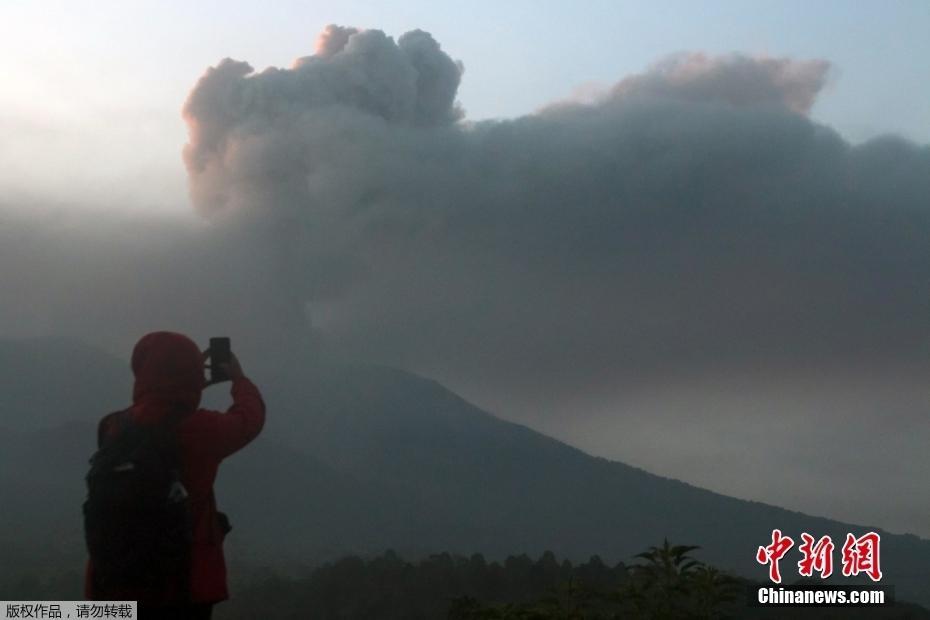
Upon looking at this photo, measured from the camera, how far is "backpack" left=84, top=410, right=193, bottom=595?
18.9 feet

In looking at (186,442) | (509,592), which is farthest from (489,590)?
(186,442)

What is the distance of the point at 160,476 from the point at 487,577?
48.4 meters

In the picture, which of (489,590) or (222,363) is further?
(489,590)

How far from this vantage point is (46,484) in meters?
160

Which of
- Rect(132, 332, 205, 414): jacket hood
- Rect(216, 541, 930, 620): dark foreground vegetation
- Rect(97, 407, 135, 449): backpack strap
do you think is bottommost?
Rect(216, 541, 930, 620): dark foreground vegetation

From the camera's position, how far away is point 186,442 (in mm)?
5961

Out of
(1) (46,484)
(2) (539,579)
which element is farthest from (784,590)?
(1) (46,484)

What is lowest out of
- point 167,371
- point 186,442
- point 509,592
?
point 509,592

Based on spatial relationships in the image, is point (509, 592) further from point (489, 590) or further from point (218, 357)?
point (218, 357)

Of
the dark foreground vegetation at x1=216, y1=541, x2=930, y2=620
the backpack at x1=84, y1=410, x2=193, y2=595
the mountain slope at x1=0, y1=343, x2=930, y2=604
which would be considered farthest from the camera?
the mountain slope at x1=0, y1=343, x2=930, y2=604

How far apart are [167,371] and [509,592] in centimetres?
4572

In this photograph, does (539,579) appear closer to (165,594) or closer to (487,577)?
(487,577)

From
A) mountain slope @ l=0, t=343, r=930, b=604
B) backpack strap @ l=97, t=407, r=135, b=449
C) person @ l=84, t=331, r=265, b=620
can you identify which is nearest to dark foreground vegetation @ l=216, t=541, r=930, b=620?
person @ l=84, t=331, r=265, b=620

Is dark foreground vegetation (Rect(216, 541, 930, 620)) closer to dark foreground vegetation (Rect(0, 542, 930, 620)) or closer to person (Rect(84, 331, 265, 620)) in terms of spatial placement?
dark foreground vegetation (Rect(0, 542, 930, 620))
